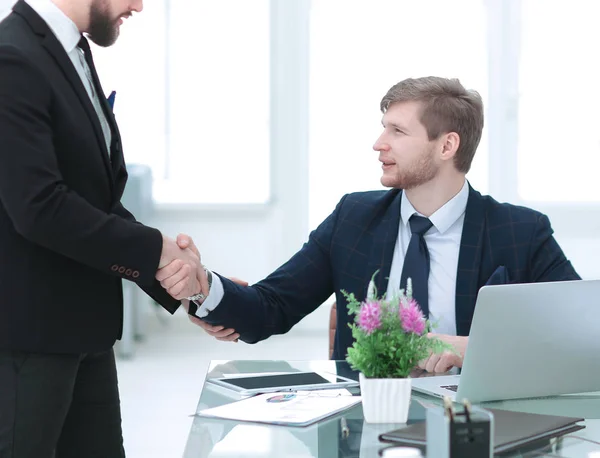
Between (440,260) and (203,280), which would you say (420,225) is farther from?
(203,280)

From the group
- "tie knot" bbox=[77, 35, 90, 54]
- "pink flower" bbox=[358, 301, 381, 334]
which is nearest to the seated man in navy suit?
"tie knot" bbox=[77, 35, 90, 54]

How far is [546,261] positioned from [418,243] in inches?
12.5

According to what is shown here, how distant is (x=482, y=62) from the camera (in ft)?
18.9

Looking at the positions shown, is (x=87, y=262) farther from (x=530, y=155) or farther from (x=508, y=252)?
(x=530, y=155)

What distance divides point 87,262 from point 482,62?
4581 mm

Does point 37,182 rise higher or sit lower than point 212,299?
higher

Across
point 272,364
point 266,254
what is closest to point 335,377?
point 272,364

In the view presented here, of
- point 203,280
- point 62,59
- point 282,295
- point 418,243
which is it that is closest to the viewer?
point 62,59

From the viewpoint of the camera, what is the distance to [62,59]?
1.65 m

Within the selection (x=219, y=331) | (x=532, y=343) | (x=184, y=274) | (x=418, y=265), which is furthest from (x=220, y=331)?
(x=532, y=343)

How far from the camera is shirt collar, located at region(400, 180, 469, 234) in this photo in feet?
7.14

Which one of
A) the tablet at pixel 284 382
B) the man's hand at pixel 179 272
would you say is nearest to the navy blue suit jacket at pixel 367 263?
the man's hand at pixel 179 272

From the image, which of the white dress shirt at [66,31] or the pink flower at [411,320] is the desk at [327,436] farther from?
the white dress shirt at [66,31]

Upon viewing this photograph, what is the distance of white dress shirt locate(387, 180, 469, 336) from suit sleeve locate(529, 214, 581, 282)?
18 cm
